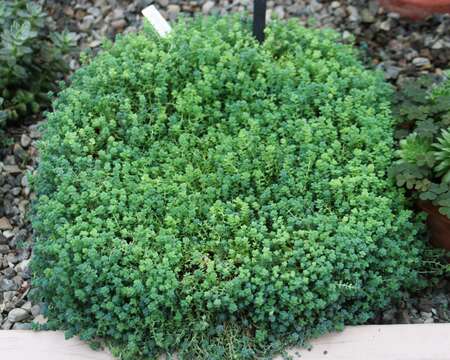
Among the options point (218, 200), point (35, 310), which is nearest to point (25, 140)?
point (35, 310)

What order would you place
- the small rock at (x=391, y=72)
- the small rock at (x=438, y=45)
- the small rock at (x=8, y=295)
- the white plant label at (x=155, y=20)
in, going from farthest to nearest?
1. the small rock at (x=438, y=45)
2. the small rock at (x=391, y=72)
3. the white plant label at (x=155, y=20)
4. the small rock at (x=8, y=295)

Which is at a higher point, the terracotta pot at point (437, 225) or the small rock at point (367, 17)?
the small rock at point (367, 17)

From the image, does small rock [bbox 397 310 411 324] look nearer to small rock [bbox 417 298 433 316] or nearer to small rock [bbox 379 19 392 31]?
small rock [bbox 417 298 433 316]

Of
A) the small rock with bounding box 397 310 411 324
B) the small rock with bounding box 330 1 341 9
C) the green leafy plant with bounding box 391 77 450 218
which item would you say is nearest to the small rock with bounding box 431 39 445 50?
the small rock with bounding box 330 1 341 9

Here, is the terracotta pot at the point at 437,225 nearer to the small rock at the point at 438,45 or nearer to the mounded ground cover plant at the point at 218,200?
the mounded ground cover plant at the point at 218,200

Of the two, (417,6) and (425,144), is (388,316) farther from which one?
(417,6)

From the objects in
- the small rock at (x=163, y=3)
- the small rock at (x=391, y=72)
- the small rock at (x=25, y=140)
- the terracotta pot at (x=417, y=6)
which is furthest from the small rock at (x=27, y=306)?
the terracotta pot at (x=417, y=6)

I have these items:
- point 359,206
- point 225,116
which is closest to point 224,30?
point 225,116
